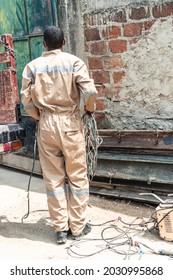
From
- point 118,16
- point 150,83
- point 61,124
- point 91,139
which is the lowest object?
point 91,139

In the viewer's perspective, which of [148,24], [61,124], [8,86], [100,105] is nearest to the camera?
[61,124]

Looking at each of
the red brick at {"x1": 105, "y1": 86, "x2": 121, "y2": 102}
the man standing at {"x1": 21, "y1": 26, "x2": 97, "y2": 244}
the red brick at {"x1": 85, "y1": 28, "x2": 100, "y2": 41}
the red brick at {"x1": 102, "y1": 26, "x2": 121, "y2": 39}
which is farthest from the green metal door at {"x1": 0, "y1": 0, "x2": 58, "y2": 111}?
the man standing at {"x1": 21, "y1": 26, "x2": 97, "y2": 244}

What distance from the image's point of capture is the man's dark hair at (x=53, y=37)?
4.20 m

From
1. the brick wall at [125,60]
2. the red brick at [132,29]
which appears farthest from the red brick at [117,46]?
the red brick at [132,29]

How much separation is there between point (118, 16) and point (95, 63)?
25.6 inches

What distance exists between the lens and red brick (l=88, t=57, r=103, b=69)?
5375 mm

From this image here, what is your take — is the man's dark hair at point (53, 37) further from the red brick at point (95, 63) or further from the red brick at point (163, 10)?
the red brick at point (163, 10)

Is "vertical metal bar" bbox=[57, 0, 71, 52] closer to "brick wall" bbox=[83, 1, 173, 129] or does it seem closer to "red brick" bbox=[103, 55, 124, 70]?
"brick wall" bbox=[83, 1, 173, 129]

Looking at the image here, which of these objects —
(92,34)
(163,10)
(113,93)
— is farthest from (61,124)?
(163,10)

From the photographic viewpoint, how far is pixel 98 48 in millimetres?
5359

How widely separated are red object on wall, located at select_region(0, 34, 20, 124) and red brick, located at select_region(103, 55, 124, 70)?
1247 mm

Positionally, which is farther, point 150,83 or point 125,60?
point 125,60

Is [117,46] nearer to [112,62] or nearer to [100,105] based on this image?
[112,62]

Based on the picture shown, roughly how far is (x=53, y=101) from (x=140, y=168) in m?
1.54
